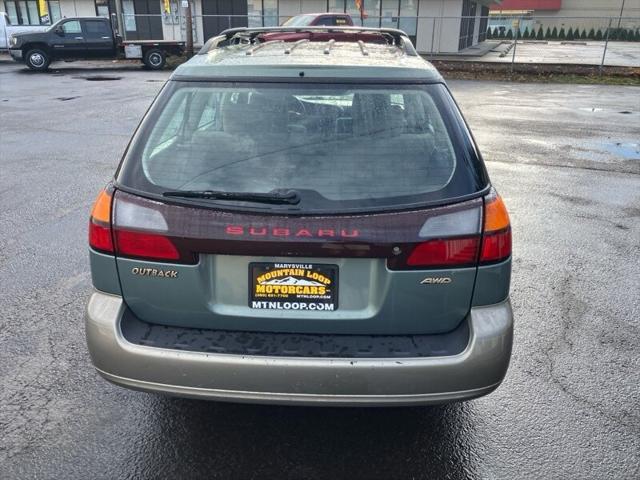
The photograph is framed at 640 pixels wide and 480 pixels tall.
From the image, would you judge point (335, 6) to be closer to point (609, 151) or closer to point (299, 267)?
point (609, 151)

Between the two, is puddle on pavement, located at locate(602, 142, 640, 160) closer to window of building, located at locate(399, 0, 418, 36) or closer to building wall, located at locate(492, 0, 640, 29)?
window of building, located at locate(399, 0, 418, 36)

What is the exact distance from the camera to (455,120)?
8.36ft

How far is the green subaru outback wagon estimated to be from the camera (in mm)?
2281

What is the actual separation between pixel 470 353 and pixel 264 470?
1.09m

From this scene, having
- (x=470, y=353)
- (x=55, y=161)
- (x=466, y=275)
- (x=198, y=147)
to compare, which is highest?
(x=198, y=147)

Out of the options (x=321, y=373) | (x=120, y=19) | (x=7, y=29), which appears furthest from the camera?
(x=120, y=19)

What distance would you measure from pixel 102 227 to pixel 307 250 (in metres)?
0.91

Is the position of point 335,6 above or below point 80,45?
above

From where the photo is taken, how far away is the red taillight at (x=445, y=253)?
2285mm

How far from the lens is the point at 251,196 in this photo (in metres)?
2.32

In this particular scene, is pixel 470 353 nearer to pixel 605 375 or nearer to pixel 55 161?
pixel 605 375

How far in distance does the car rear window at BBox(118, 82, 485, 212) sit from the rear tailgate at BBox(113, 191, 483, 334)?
0.12m

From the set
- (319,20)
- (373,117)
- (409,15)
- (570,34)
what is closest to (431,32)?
(409,15)

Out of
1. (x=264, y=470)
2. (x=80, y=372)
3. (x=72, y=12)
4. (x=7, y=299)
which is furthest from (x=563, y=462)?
(x=72, y=12)
